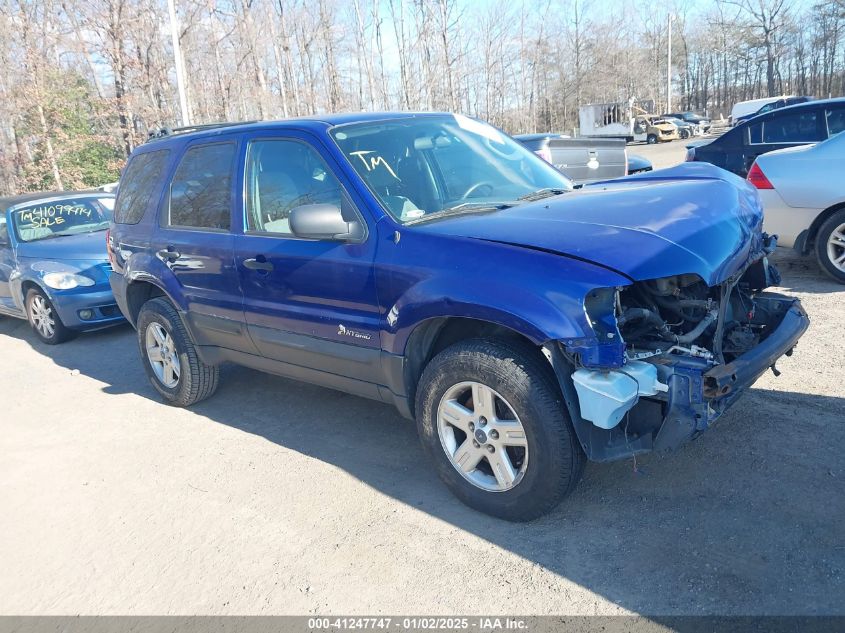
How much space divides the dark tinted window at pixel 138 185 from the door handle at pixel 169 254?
514 millimetres

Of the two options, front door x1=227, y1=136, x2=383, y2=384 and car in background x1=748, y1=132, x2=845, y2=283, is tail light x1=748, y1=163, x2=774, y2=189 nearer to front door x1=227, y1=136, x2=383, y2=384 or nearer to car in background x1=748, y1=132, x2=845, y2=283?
car in background x1=748, y1=132, x2=845, y2=283

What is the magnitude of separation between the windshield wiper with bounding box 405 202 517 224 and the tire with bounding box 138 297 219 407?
2435mm

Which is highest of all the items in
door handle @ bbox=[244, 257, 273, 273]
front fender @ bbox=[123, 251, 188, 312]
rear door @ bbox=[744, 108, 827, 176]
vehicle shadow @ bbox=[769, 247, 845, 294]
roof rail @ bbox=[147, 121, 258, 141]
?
roof rail @ bbox=[147, 121, 258, 141]

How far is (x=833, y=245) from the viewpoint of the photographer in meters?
6.30

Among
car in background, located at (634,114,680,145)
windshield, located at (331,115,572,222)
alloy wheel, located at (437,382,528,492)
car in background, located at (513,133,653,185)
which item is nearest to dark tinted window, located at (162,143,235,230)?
windshield, located at (331,115,572,222)

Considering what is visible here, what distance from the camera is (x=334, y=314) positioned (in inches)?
151

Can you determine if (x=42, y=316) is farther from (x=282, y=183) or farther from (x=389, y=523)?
(x=389, y=523)

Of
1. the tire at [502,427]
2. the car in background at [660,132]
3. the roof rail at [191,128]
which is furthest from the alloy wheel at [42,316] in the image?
the car in background at [660,132]

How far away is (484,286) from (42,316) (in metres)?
6.83

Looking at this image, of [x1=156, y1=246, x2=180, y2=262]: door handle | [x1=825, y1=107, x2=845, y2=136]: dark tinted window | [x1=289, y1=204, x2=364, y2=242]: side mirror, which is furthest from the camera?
[x1=825, y1=107, x2=845, y2=136]: dark tinted window

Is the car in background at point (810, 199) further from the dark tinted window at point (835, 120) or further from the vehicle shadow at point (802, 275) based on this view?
the dark tinted window at point (835, 120)

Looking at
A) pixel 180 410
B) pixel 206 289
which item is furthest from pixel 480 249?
pixel 180 410

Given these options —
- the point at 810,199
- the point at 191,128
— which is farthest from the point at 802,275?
the point at 191,128

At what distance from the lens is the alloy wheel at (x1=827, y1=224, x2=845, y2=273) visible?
20.5 feet
